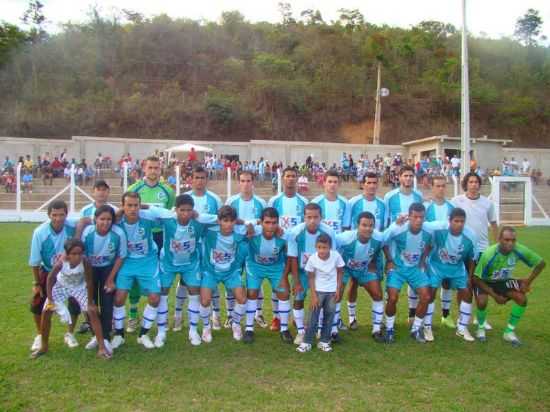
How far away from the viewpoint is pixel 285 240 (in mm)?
6121

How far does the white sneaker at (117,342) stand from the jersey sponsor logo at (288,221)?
7.90ft

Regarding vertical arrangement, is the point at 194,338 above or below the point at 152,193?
below

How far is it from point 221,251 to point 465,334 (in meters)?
3.15

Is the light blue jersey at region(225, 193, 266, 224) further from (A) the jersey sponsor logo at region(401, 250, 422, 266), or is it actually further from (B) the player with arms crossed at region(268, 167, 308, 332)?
(A) the jersey sponsor logo at region(401, 250, 422, 266)

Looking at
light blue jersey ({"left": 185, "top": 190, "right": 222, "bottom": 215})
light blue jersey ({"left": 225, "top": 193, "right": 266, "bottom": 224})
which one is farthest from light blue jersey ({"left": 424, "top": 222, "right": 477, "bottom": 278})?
light blue jersey ({"left": 185, "top": 190, "right": 222, "bottom": 215})

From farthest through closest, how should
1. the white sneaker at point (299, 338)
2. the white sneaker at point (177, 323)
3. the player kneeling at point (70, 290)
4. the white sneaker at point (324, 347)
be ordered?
the white sneaker at point (177, 323)
the white sneaker at point (299, 338)
the white sneaker at point (324, 347)
the player kneeling at point (70, 290)

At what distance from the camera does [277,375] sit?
4.89 meters

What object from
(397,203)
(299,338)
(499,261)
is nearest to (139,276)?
(299,338)

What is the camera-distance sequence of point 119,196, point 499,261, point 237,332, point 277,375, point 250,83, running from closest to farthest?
point 277,375 < point 237,332 < point 499,261 < point 119,196 < point 250,83

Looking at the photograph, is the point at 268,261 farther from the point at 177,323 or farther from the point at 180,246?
the point at 177,323

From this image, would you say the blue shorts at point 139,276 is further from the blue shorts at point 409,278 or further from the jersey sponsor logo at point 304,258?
the blue shorts at point 409,278

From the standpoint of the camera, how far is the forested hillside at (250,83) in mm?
44938

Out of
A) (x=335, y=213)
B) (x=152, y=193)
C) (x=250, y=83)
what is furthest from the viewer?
(x=250, y=83)

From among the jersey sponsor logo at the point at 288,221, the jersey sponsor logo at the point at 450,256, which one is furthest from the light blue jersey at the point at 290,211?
A: the jersey sponsor logo at the point at 450,256
